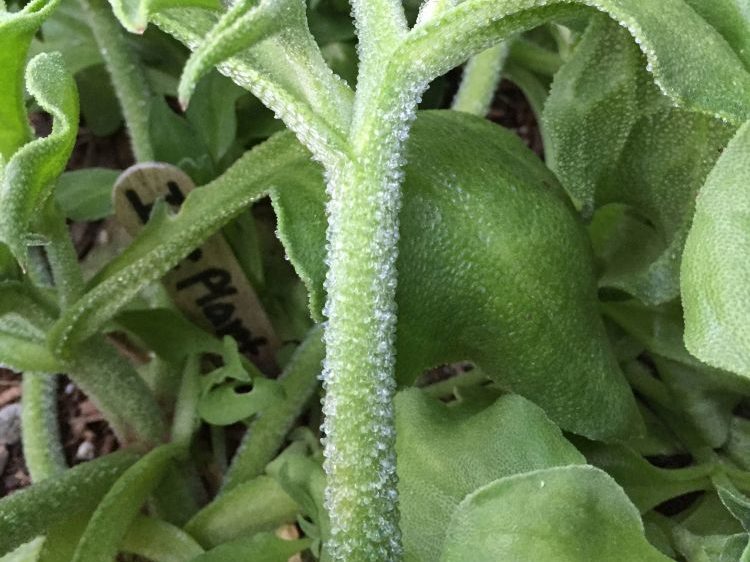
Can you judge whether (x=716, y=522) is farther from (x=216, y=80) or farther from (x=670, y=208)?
(x=216, y=80)

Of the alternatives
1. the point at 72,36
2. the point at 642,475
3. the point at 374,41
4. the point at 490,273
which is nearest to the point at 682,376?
the point at 642,475

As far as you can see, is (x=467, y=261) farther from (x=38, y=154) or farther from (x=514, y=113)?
(x=514, y=113)

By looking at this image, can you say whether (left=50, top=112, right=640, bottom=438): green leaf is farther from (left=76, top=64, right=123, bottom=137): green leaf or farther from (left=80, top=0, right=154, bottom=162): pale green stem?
(left=76, top=64, right=123, bottom=137): green leaf

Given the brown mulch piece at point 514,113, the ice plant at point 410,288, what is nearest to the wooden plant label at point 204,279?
the ice plant at point 410,288

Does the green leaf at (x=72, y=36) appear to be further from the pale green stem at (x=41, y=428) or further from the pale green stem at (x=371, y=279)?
the pale green stem at (x=371, y=279)

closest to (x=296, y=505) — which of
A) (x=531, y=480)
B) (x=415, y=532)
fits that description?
(x=415, y=532)

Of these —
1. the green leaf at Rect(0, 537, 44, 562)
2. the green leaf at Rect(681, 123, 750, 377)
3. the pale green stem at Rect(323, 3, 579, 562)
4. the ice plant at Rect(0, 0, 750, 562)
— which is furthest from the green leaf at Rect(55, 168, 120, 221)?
the green leaf at Rect(681, 123, 750, 377)
